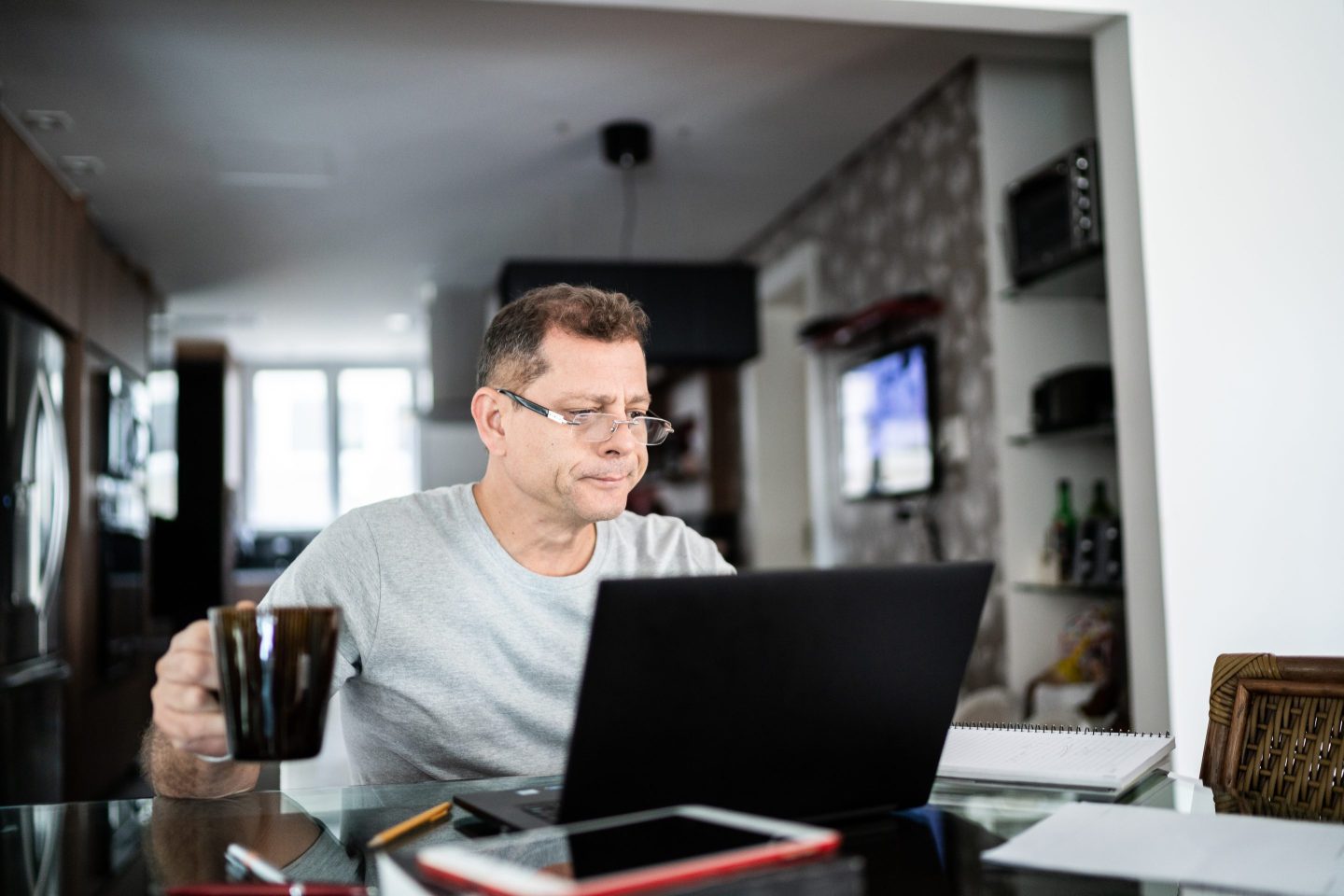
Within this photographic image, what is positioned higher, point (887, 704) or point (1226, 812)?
point (887, 704)

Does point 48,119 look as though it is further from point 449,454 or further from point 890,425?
point 449,454

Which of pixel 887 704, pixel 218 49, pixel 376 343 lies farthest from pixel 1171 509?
pixel 376 343

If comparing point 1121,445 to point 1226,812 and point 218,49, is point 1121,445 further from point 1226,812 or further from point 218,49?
point 218,49

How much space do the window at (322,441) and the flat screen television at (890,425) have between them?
5.61 metres

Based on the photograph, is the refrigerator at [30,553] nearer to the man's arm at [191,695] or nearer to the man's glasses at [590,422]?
the man's glasses at [590,422]

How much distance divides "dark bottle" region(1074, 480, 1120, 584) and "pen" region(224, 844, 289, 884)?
2650mm

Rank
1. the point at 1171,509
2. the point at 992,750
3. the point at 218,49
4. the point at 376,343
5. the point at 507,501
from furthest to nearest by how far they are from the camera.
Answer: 1. the point at 376,343
2. the point at 218,49
3. the point at 1171,509
4. the point at 507,501
5. the point at 992,750

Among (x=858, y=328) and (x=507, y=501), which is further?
(x=858, y=328)

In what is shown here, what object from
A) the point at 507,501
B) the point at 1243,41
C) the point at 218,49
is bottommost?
the point at 507,501

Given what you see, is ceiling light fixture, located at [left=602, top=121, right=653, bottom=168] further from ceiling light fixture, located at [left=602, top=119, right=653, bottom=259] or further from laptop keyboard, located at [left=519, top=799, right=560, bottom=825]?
laptop keyboard, located at [left=519, top=799, right=560, bottom=825]

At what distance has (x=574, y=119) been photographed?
13.3ft

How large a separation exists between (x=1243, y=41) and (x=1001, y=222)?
1.02 metres

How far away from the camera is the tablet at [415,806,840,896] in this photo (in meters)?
0.53

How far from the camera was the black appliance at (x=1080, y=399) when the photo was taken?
3.07m
